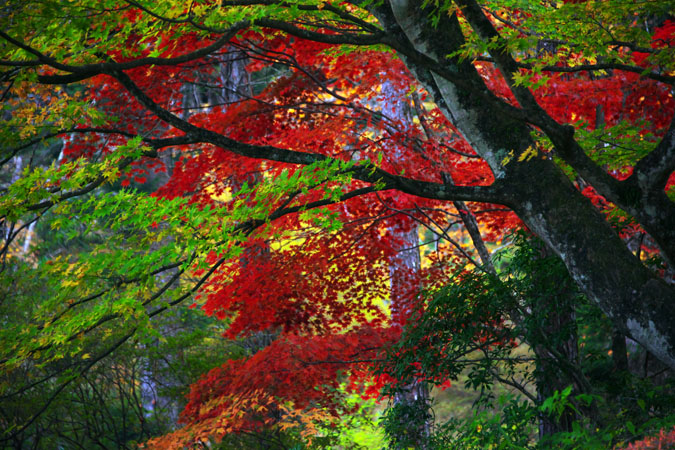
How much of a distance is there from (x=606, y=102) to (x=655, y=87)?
461 mm

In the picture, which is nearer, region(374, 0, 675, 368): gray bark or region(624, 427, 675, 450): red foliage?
region(624, 427, 675, 450): red foliage

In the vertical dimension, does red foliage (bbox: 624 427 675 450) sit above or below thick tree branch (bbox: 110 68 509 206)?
below

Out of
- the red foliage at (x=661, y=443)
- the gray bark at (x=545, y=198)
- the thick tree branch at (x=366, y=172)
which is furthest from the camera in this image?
the thick tree branch at (x=366, y=172)

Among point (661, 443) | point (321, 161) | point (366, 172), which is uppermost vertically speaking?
point (321, 161)

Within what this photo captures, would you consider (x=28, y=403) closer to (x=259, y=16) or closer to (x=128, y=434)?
(x=128, y=434)

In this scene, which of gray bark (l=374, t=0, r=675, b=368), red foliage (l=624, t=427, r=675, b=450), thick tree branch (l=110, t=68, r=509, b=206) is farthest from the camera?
thick tree branch (l=110, t=68, r=509, b=206)

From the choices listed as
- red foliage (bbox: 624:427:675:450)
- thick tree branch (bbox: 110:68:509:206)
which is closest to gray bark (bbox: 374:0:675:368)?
Answer: thick tree branch (bbox: 110:68:509:206)

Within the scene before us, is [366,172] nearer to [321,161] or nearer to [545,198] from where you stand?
[321,161]

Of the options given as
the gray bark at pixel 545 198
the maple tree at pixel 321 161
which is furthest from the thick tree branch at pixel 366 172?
the gray bark at pixel 545 198

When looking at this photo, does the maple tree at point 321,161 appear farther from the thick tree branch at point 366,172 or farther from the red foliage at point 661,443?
the red foliage at point 661,443

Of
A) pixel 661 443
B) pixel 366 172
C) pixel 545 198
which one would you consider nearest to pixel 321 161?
pixel 366 172

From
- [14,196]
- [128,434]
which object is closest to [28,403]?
[128,434]

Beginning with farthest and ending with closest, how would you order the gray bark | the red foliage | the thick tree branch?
the thick tree branch, the gray bark, the red foliage

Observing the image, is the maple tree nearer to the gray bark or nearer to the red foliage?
the gray bark
